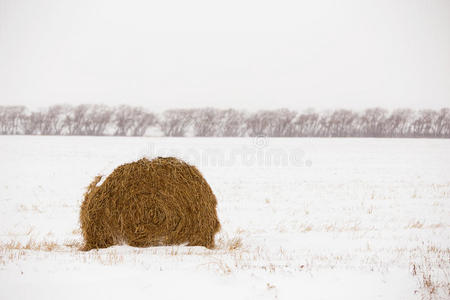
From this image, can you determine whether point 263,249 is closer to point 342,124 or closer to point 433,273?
point 433,273

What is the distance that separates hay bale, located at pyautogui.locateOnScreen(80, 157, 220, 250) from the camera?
657cm

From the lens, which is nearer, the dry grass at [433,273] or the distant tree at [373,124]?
the dry grass at [433,273]

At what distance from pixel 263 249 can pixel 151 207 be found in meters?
2.06

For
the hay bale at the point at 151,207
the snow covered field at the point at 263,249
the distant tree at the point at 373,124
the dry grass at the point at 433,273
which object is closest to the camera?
the dry grass at the point at 433,273

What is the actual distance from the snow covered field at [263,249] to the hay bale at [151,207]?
0.29 m

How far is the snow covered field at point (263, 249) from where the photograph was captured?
14.3 feet

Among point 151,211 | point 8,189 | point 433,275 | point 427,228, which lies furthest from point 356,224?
point 8,189

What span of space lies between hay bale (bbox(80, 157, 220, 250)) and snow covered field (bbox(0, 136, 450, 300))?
0.97ft

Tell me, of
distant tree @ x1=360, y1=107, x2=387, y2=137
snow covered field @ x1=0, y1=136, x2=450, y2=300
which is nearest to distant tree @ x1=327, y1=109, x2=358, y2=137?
distant tree @ x1=360, y1=107, x2=387, y2=137

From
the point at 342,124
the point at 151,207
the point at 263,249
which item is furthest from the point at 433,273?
the point at 342,124

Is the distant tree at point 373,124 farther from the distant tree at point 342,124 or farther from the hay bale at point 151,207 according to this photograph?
the hay bale at point 151,207

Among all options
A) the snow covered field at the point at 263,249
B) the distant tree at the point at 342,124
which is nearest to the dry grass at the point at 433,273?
the snow covered field at the point at 263,249

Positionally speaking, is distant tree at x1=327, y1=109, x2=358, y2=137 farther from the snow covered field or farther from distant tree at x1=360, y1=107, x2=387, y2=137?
the snow covered field

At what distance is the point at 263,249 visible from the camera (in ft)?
21.5
